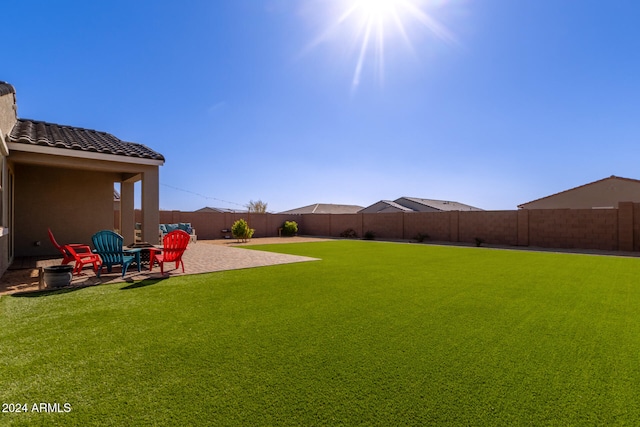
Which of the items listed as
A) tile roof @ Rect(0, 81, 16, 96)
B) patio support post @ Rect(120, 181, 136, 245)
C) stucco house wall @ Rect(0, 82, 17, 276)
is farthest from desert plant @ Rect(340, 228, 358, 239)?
tile roof @ Rect(0, 81, 16, 96)

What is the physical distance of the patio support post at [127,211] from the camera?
1133cm

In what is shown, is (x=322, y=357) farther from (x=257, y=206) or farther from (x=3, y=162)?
(x=257, y=206)

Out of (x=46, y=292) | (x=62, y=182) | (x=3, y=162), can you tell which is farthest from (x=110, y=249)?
(x=62, y=182)

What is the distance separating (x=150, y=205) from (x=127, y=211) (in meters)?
4.21

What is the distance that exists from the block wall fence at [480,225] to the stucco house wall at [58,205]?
23.5 ft

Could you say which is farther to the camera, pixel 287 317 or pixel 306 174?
pixel 306 174

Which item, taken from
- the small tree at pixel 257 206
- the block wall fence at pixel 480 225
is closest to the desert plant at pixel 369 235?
the block wall fence at pixel 480 225

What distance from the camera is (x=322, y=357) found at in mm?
2670

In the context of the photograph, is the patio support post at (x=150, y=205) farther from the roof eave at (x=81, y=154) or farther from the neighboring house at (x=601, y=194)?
the neighboring house at (x=601, y=194)

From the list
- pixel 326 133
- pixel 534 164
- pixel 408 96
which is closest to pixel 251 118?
pixel 326 133

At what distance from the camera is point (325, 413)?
190 cm

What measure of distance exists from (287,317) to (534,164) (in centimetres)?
2158

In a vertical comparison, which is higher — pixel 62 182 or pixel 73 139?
pixel 73 139

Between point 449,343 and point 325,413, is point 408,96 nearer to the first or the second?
point 449,343
